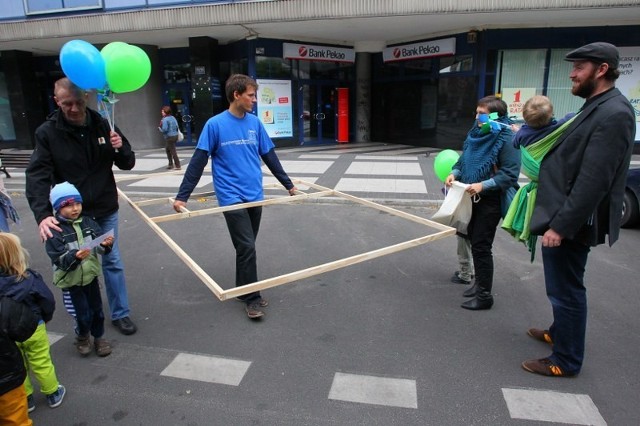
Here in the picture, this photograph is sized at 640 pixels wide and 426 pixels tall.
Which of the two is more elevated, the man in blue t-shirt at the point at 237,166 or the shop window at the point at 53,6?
the shop window at the point at 53,6

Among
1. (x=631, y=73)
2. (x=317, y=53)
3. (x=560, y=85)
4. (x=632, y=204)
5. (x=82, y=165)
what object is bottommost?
(x=632, y=204)

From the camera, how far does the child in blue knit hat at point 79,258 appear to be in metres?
2.84

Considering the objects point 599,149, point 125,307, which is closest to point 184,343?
point 125,307

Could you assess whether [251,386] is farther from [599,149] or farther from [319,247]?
[319,247]

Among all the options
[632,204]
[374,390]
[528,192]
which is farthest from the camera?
[632,204]

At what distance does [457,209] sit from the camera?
362cm

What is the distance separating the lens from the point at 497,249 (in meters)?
5.49

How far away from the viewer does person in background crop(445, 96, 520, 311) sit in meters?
3.55

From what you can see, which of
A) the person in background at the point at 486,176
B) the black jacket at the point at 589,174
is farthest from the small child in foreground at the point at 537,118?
the black jacket at the point at 589,174

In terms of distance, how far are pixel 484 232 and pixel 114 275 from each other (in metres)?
3.00

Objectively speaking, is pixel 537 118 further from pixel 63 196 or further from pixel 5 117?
pixel 5 117

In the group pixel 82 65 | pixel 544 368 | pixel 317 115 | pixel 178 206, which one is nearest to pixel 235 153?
pixel 178 206

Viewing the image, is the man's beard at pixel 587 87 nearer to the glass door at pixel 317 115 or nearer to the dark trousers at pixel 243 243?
the dark trousers at pixel 243 243

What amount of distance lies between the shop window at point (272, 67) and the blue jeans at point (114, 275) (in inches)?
515
